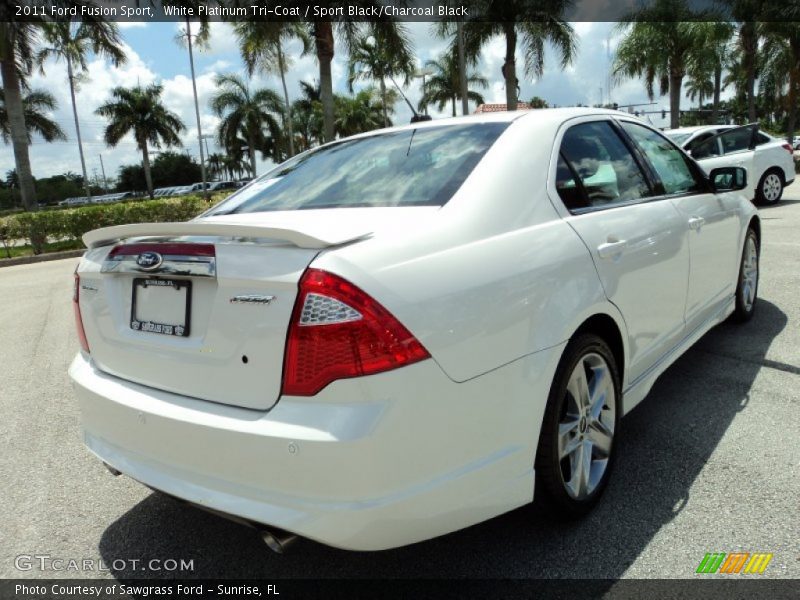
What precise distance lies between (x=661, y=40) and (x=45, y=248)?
994 inches

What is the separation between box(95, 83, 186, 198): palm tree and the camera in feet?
156

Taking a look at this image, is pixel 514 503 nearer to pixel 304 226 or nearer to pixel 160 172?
pixel 304 226

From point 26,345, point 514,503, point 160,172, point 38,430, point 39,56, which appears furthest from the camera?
point 160,172

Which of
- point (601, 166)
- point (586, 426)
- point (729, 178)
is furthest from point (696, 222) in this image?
point (586, 426)

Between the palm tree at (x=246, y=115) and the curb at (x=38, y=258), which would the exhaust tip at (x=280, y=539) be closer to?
the curb at (x=38, y=258)

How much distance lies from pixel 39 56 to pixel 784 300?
29.0 metres

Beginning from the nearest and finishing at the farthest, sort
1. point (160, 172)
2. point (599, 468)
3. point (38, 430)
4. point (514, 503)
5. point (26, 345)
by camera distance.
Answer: point (514, 503)
point (599, 468)
point (38, 430)
point (26, 345)
point (160, 172)

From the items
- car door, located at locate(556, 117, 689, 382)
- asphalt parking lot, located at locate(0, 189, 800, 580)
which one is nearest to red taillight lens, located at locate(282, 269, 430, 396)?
asphalt parking lot, located at locate(0, 189, 800, 580)

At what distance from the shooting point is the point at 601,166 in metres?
3.06

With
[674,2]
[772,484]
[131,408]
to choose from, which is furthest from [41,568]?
[674,2]

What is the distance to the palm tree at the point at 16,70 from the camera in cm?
1927

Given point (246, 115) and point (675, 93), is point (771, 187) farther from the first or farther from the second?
point (246, 115)

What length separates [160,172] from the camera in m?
85.2

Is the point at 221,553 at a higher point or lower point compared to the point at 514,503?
lower
